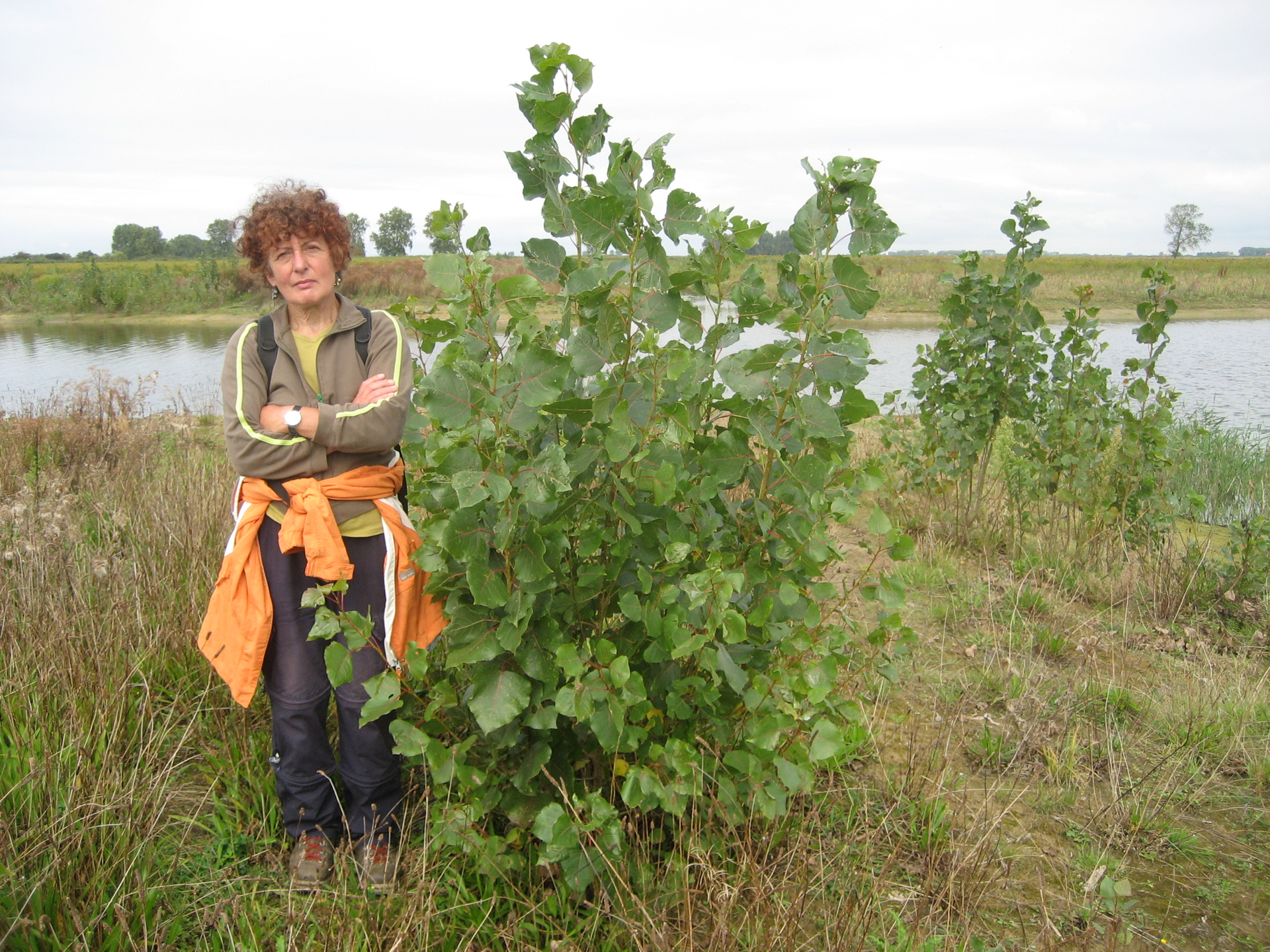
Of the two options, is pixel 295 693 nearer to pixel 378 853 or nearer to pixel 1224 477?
pixel 378 853

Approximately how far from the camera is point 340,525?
7.59 ft

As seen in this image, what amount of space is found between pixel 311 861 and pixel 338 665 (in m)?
0.80

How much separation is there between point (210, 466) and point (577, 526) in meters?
5.14

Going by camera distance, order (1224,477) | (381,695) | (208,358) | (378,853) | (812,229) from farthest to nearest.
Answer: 1. (208,358)
2. (1224,477)
3. (378,853)
4. (381,695)
5. (812,229)

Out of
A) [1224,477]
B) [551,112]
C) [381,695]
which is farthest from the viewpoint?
[1224,477]

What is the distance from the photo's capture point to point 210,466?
6.02m

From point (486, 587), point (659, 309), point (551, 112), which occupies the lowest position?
point (486, 587)

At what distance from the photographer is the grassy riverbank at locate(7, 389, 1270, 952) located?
1908mm

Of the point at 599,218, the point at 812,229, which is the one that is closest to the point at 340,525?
the point at 599,218

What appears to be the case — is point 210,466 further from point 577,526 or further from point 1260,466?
point 1260,466

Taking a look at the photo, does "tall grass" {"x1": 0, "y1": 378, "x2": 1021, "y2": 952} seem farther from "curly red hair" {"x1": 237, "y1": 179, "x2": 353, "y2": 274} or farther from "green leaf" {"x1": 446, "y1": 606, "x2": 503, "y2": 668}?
"curly red hair" {"x1": 237, "y1": 179, "x2": 353, "y2": 274}

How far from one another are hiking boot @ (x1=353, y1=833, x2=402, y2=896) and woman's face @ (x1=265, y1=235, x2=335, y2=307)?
1586mm

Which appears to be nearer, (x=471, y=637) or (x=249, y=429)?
(x=471, y=637)

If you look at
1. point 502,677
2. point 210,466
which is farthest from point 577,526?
point 210,466
